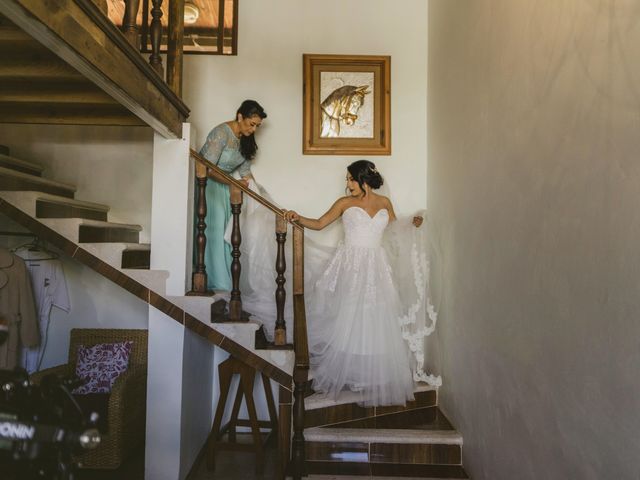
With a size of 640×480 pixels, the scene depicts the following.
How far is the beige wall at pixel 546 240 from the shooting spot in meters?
1.64

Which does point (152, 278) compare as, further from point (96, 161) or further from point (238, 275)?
point (96, 161)

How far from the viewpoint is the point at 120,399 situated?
11.8ft

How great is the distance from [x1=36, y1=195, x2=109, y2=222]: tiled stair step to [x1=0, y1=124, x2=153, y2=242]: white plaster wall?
23 cm

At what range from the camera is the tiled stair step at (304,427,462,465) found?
337 cm

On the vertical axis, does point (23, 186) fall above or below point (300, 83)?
below

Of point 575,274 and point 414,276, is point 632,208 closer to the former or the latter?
point 575,274

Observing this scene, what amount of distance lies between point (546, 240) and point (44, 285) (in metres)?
4.01

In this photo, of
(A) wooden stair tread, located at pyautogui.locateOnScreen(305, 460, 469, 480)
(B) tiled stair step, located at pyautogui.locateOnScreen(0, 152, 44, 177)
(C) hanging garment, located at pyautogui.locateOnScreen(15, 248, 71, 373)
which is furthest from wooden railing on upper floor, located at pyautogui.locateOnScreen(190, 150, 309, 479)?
(C) hanging garment, located at pyautogui.locateOnScreen(15, 248, 71, 373)

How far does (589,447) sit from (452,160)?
8.15ft

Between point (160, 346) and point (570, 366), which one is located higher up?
point (570, 366)

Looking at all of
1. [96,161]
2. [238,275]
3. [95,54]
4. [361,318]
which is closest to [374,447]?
[361,318]

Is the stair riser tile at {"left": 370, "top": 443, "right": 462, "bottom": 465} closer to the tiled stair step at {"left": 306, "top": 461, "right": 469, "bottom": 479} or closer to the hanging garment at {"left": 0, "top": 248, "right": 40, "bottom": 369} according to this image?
the tiled stair step at {"left": 306, "top": 461, "right": 469, "bottom": 479}

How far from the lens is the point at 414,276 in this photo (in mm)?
3910

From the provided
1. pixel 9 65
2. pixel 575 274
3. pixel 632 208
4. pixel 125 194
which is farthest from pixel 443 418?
pixel 9 65
